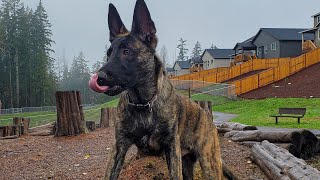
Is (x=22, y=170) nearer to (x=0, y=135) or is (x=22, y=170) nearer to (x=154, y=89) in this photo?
(x=154, y=89)

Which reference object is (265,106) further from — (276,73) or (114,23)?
(114,23)

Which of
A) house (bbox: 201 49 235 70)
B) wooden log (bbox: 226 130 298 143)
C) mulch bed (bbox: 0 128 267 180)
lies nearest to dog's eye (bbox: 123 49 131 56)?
mulch bed (bbox: 0 128 267 180)

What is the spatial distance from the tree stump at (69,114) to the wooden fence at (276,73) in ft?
91.5

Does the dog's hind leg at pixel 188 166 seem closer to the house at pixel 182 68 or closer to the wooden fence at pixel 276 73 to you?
the wooden fence at pixel 276 73

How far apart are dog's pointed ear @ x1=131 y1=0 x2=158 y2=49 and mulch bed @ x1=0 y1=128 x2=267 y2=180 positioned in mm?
3653

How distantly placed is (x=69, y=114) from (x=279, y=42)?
52.8 m

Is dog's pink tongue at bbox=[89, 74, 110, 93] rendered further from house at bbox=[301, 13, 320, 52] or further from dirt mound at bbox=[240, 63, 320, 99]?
house at bbox=[301, 13, 320, 52]

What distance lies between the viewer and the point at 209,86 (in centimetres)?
4453

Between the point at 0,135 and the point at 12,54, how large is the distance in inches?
2165

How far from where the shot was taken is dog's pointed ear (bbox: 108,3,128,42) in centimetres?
429

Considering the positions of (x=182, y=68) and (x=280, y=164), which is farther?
(x=182, y=68)

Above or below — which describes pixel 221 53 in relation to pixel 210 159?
above

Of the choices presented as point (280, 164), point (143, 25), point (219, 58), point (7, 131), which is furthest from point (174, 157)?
point (219, 58)

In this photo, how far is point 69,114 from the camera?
13.1m
